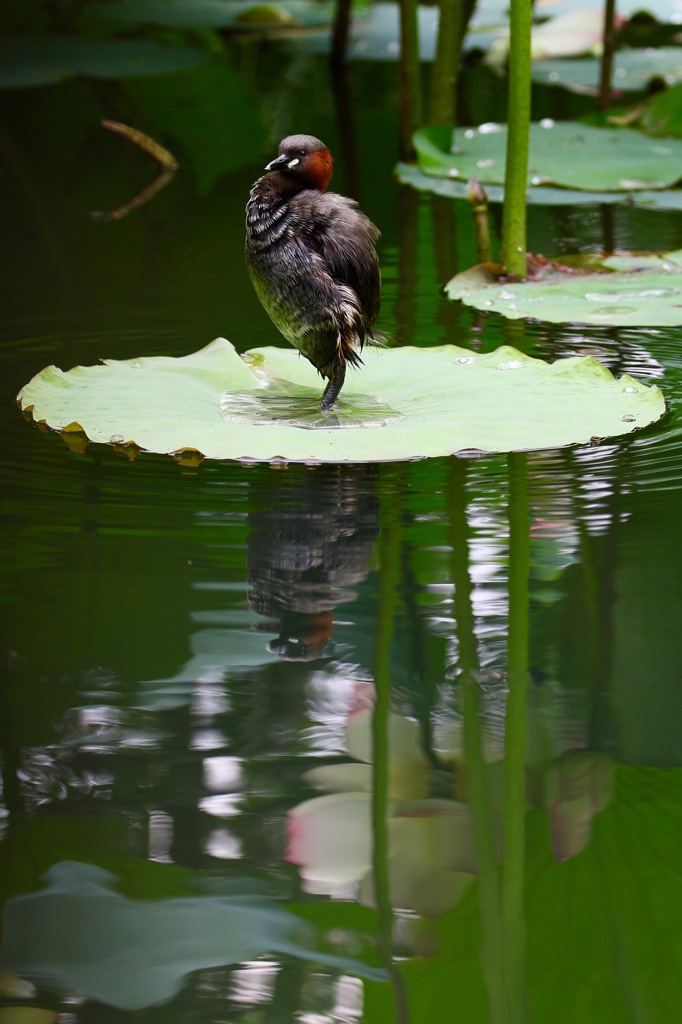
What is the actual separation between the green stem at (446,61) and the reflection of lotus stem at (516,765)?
12.8ft

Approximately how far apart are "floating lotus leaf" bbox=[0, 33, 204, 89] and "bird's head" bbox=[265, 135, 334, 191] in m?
6.05

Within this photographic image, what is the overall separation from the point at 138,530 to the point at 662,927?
4.23 feet

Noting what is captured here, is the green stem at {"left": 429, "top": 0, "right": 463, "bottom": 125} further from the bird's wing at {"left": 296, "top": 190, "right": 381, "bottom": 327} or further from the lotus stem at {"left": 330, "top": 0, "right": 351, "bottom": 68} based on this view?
the lotus stem at {"left": 330, "top": 0, "right": 351, "bottom": 68}

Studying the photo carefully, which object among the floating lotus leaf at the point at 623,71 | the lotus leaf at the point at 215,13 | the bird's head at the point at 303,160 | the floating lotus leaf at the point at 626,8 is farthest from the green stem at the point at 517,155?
the floating lotus leaf at the point at 626,8

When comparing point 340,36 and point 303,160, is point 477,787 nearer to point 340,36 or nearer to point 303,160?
point 303,160

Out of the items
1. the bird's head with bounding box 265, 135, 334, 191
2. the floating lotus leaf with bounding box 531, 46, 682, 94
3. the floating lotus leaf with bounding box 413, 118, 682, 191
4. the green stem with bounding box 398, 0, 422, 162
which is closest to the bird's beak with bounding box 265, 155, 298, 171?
the bird's head with bounding box 265, 135, 334, 191

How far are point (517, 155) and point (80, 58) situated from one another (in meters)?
6.19

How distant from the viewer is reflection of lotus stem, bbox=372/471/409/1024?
1342mm

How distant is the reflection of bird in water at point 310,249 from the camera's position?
106 inches

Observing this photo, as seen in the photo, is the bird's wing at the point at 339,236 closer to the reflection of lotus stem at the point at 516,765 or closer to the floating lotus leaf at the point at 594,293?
the reflection of lotus stem at the point at 516,765

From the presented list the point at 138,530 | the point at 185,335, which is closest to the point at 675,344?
the point at 185,335

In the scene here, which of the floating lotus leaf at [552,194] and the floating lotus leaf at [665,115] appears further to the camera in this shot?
the floating lotus leaf at [665,115]

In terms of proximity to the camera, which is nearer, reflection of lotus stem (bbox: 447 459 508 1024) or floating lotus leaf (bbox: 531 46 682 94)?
reflection of lotus stem (bbox: 447 459 508 1024)

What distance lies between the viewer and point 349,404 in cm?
288
